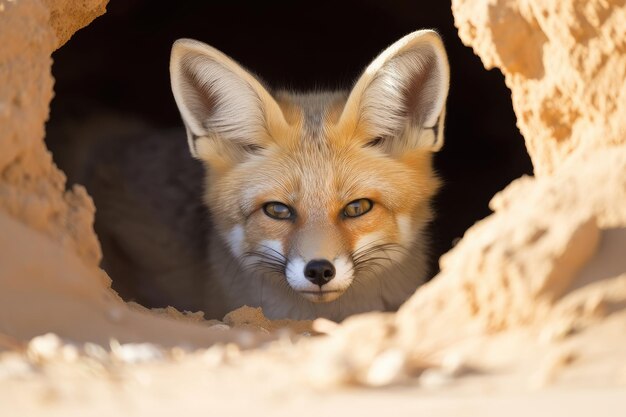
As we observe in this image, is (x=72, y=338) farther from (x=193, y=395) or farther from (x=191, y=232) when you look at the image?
(x=191, y=232)

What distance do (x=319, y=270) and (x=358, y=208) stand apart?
20.5 inches

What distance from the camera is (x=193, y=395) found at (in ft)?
5.98

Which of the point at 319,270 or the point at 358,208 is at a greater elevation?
the point at 358,208

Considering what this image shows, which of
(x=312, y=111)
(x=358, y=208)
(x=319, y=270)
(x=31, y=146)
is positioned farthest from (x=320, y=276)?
(x=31, y=146)

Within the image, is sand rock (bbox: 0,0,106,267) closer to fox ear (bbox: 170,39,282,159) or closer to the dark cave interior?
A: fox ear (bbox: 170,39,282,159)

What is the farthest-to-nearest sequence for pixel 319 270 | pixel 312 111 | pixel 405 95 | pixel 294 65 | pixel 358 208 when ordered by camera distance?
pixel 294 65
pixel 312 111
pixel 405 95
pixel 358 208
pixel 319 270

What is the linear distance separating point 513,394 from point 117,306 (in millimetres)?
1460

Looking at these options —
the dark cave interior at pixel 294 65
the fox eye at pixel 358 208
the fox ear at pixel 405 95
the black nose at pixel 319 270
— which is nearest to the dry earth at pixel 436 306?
the fox ear at pixel 405 95

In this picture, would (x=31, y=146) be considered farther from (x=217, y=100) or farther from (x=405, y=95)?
(x=405, y=95)

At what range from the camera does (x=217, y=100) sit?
15.3 ft

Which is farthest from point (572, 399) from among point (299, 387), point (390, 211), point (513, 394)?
point (390, 211)

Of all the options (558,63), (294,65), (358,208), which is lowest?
(558,63)

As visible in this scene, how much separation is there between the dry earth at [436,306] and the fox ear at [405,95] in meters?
1.07

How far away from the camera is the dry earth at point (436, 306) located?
70.9 inches
